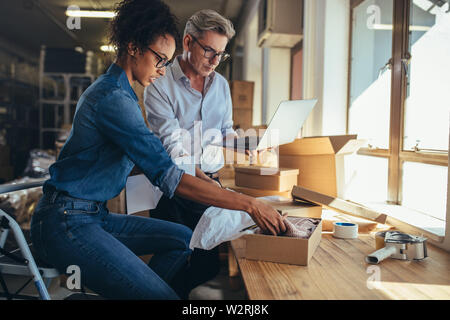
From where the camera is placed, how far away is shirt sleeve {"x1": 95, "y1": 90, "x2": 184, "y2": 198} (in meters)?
0.98

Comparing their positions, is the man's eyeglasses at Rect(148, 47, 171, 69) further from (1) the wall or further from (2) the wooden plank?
(1) the wall

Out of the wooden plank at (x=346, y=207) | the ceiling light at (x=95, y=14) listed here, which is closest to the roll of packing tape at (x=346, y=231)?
the wooden plank at (x=346, y=207)

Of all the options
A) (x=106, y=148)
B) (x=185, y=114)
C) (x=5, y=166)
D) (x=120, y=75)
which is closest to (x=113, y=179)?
(x=106, y=148)

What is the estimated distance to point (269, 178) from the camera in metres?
1.84

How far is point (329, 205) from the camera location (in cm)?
135

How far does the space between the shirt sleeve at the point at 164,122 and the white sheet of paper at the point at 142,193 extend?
77 millimetres

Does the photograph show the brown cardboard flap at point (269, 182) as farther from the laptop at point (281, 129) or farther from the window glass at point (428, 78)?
the window glass at point (428, 78)

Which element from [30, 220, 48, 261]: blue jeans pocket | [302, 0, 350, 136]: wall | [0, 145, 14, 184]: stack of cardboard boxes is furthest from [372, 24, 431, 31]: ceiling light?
[0, 145, 14, 184]: stack of cardboard boxes

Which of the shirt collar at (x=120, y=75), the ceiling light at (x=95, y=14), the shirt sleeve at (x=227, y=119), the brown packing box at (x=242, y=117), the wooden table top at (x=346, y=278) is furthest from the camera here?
the brown packing box at (x=242, y=117)

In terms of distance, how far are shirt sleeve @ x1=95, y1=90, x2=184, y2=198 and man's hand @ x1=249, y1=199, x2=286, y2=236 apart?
0.78 ft

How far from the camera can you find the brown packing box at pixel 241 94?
Result: 152 inches
